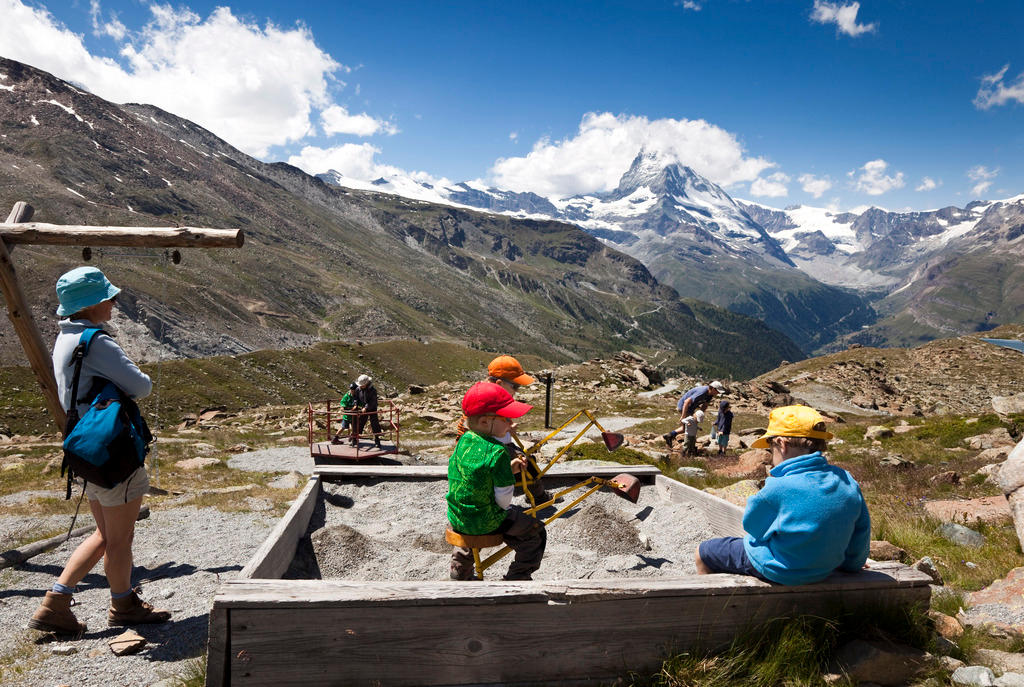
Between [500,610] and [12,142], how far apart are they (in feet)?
918

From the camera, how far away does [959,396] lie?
4047 cm

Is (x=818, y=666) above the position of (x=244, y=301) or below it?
below

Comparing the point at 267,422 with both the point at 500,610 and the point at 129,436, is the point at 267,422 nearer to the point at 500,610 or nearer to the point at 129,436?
the point at 129,436

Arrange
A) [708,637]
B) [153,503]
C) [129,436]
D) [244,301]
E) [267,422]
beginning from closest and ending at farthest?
[708,637], [129,436], [153,503], [267,422], [244,301]

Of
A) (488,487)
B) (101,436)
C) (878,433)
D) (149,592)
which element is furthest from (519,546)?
(878,433)

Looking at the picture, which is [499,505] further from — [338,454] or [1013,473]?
[338,454]

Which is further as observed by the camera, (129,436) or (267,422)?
(267,422)

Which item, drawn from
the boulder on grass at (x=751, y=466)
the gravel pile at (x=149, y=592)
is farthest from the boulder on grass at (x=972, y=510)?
the gravel pile at (x=149, y=592)

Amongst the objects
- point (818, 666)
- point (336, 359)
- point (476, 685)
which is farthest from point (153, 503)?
point (336, 359)

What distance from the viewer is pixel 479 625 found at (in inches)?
163

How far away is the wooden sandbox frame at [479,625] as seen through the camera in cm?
394

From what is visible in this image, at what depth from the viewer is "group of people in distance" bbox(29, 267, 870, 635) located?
4559mm

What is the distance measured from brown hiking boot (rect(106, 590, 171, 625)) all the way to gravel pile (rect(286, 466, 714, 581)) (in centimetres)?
143

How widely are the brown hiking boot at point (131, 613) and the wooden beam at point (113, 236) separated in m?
5.26
